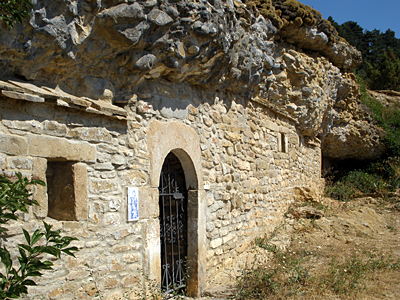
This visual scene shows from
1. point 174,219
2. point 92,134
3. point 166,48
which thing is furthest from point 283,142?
point 92,134

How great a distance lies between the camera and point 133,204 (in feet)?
11.7

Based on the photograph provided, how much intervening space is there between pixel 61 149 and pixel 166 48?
1578 mm

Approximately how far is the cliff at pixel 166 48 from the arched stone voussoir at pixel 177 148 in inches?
17.5

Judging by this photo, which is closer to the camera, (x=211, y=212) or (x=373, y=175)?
(x=211, y=212)

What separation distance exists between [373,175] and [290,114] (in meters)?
5.32

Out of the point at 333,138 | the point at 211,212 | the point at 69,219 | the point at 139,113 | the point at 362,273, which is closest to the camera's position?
the point at 69,219

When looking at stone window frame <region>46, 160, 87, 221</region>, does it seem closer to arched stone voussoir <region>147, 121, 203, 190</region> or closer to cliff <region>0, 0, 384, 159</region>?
cliff <region>0, 0, 384, 159</region>

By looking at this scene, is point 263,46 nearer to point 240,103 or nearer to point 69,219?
point 240,103

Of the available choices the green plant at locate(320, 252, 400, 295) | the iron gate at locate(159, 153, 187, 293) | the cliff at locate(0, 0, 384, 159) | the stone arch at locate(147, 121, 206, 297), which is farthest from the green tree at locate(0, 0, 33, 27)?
the green plant at locate(320, 252, 400, 295)

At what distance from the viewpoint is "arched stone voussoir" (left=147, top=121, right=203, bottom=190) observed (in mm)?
3877

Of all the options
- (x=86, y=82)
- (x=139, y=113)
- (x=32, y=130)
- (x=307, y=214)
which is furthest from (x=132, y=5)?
(x=307, y=214)

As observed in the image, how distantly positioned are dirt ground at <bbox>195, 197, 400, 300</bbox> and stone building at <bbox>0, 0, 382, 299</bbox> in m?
0.37

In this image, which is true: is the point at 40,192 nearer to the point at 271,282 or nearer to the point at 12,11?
the point at 12,11

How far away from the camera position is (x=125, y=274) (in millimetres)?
3459
